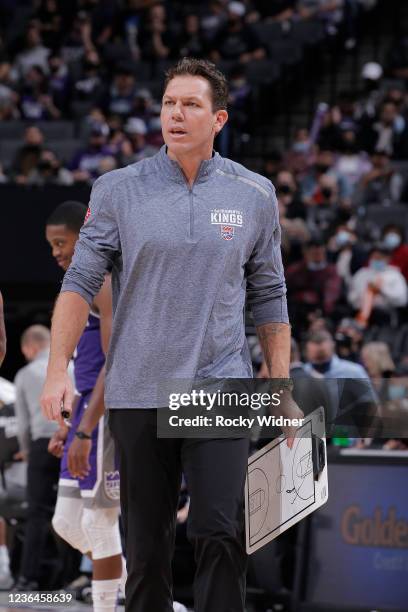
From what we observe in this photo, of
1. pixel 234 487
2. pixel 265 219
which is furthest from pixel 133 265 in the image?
pixel 234 487

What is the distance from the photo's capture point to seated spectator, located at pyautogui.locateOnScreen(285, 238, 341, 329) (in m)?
12.9

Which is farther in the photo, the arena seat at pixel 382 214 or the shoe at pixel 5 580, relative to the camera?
the arena seat at pixel 382 214

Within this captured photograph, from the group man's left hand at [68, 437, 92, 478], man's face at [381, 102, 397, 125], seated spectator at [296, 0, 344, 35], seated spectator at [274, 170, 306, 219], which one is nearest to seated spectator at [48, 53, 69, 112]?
seated spectator at [296, 0, 344, 35]

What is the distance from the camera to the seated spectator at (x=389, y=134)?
15969 millimetres

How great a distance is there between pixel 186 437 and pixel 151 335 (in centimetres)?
35

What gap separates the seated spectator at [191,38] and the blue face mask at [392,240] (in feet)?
21.3

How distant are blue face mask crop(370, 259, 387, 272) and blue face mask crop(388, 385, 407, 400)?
829 cm

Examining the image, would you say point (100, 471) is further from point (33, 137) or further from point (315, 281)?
point (33, 137)

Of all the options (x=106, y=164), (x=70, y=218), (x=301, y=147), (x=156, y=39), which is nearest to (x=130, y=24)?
(x=156, y=39)

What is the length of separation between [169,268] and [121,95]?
13.9 meters

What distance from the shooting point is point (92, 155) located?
15375 mm

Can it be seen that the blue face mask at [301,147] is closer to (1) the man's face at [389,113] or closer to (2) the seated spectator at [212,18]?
(1) the man's face at [389,113]

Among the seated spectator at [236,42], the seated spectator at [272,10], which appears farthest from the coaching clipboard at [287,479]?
the seated spectator at [272,10]

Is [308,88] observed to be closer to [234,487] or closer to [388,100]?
[388,100]
